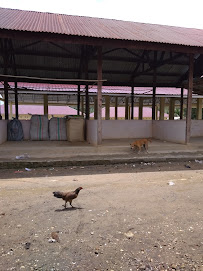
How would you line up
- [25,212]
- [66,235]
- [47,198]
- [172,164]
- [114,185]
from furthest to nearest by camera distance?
[172,164] → [114,185] → [47,198] → [25,212] → [66,235]

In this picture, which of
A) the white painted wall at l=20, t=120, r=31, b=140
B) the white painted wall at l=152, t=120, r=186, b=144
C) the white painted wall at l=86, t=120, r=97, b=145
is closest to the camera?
the white painted wall at l=86, t=120, r=97, b=145

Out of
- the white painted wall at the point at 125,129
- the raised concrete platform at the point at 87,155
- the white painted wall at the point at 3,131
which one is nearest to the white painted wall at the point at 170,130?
the white painted wall at the point at 125,129

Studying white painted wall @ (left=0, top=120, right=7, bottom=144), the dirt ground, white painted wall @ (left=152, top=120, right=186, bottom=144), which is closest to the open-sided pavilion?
white painted wall @ (left=152, top=120, right=186, bottom=144)

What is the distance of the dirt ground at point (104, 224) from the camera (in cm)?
244

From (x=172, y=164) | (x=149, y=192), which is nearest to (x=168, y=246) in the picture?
(x=149, y=192)

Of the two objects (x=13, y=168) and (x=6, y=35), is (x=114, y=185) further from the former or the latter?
(x=6, y=35)

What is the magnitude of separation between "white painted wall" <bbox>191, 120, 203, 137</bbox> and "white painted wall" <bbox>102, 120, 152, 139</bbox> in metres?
3.02

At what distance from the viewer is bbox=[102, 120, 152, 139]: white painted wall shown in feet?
38.2

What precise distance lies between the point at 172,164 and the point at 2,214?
5522 mm

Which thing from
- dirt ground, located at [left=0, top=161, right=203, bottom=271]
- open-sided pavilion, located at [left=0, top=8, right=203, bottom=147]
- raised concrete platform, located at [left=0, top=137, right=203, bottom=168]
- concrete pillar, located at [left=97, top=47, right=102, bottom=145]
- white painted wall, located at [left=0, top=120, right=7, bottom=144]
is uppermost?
open-sided pavilion, located at [left=0, top=8, right=203, bottom=147]

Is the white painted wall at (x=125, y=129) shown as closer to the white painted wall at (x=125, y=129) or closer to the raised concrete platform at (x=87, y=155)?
the white painted wall at (x=125, y=129)

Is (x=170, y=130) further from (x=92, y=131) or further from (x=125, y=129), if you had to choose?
(x=92, y=131)

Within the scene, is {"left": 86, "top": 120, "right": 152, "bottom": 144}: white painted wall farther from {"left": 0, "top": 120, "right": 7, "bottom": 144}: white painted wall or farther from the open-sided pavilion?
{"left": 0, "top": 120, "right": 7, "bottom": 144}: white painted wall

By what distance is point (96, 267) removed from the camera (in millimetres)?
2336
